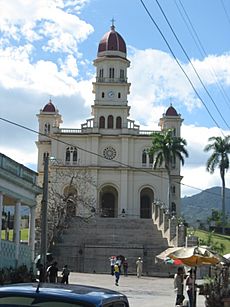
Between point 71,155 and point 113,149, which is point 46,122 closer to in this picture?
point 71,155

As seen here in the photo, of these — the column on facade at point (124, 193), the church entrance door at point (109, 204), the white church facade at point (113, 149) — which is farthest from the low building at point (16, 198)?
the church entrance door at point (109, 204)

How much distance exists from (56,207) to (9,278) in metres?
24.6

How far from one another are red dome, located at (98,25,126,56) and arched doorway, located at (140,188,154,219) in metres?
16.7

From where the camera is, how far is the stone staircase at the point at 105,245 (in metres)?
45.9

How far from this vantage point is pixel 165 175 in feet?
234

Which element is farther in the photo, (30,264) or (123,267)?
(123,267)

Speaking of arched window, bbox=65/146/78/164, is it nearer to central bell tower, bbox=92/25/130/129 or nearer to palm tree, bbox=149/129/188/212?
Answer: central bell tower, bbox=92/25/130/129

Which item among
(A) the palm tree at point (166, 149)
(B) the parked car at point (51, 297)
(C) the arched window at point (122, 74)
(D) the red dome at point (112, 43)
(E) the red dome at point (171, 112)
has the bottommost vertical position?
(B) the parked car at point (51, 297)

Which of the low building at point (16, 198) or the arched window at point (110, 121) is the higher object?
the arched window at point (110, 121)

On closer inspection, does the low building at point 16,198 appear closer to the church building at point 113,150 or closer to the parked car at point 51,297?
the parked car at point 51,297

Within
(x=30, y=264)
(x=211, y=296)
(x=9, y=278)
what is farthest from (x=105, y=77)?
(x=211, y=296)

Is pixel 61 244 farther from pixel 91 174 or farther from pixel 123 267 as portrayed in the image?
pixel 91 174

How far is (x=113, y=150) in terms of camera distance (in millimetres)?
72812

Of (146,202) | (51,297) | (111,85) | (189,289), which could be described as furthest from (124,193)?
(51,297)
